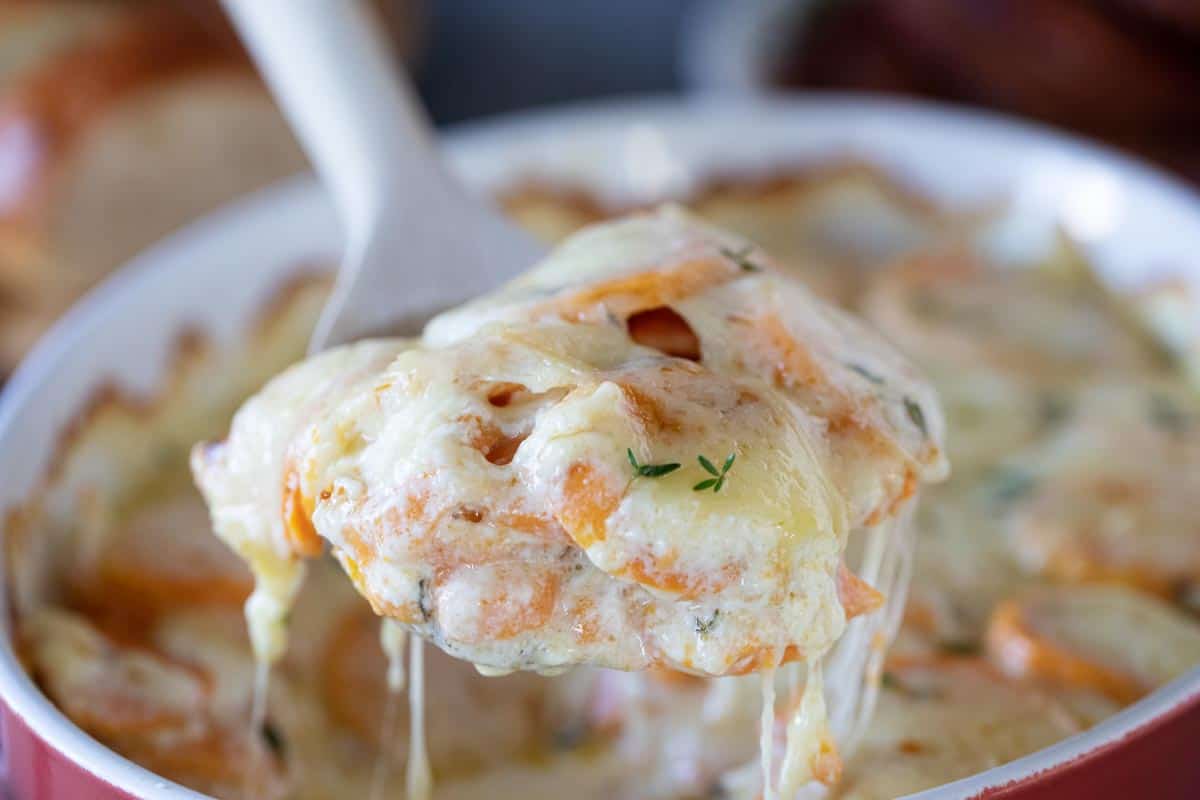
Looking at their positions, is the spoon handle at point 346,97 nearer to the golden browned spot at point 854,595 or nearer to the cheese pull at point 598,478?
the cheese pull at point 598,478

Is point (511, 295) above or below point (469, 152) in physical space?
above

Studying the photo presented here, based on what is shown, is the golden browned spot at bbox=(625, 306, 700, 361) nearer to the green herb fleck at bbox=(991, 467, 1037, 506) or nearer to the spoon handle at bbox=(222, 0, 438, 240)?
the spoon handle at bbox=(222, 0, 438, 240)

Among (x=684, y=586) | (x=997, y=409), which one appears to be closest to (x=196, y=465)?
(x=684, y=586)

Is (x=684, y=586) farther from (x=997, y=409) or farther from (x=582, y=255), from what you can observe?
(x=997, y=409)

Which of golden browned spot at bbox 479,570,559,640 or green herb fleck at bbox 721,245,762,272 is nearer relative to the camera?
golden browned spot at bbox 479,570,559,640

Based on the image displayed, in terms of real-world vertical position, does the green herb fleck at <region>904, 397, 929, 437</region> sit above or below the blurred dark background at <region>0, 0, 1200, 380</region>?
above

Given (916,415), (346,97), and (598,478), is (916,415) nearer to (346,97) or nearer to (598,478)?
(598,478)

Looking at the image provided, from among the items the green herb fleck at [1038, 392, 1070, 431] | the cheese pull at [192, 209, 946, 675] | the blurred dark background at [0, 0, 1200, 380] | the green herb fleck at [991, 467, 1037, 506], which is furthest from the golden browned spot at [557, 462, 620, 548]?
the blurred dark background at [0, 0, 1200, 380]

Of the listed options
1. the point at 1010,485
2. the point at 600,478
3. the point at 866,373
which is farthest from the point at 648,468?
the point at 1010,485
